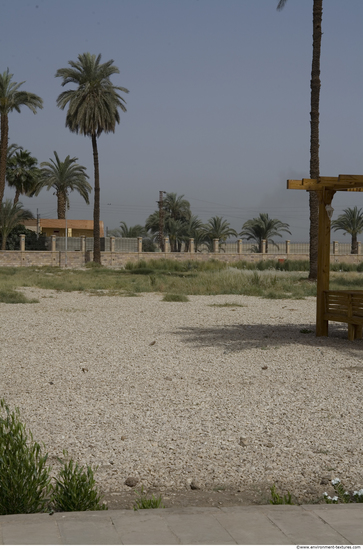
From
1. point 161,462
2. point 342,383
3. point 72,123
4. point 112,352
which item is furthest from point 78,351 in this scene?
point 72,123

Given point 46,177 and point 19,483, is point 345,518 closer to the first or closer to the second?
point 19,483

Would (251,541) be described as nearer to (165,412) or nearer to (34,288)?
(165,412)

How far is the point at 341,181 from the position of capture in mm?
9477

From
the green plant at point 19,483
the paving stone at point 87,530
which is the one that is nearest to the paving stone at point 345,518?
the paving stone at point 87,530

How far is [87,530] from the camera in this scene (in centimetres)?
272

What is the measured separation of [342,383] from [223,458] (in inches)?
110

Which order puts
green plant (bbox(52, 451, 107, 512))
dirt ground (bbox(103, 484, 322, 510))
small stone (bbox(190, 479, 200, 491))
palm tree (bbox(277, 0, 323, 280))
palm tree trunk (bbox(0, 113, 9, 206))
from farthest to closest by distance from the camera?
1. palm tree trunk (bbox(0, 113, 9, 206))
2. palm tree (bbox(277, 0, 323, 280))
3. small stone (bbox(190, 479, 200, 491))
4. dirt ground (bbox(103, 484, 322, 510))
5. green plant (bbox(52, 451, 107, 512))

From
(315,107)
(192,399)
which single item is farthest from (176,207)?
(192,399)

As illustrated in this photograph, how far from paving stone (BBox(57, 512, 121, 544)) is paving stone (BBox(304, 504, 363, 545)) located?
40.9 inches

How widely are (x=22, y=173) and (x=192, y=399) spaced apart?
169ft

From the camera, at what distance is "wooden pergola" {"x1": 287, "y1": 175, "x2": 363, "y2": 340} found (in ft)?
31.2

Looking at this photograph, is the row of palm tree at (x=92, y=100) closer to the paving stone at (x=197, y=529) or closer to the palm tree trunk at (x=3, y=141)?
the palm tree trunk at (x=3, y=141)

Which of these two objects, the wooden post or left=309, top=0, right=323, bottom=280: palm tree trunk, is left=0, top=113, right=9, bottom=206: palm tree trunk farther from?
the wooden post

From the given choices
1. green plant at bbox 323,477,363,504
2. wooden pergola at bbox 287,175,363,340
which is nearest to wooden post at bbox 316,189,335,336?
wooden pergola at bbox 287,175,363,340
